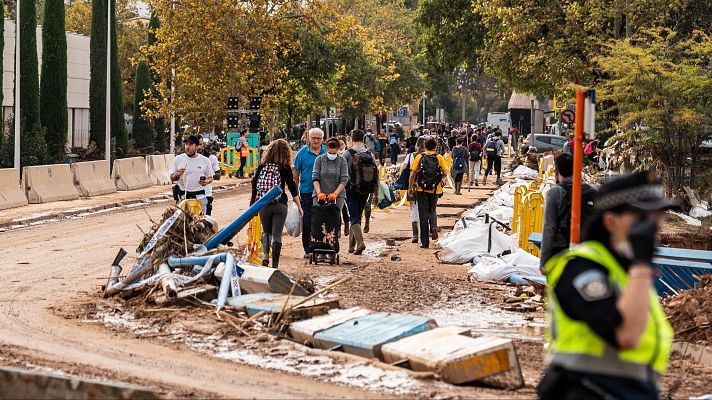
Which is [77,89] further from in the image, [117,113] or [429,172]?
[429,172]

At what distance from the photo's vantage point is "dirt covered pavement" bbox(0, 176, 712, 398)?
8955 mm

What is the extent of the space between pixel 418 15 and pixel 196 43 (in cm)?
815

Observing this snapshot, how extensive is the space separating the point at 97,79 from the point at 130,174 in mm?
14707

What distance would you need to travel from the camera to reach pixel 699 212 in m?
23.9

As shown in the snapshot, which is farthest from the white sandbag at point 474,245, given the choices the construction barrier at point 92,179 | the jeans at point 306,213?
the construction barrier at point 92,179

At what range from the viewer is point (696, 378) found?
972 centimetres

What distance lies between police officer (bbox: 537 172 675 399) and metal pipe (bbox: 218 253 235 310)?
25.0 feet

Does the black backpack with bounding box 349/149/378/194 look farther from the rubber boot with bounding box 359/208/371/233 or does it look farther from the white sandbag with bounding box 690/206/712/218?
the white sandbag with bounding box 690/206/712/218

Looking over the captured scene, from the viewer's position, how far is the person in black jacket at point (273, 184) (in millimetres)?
15484

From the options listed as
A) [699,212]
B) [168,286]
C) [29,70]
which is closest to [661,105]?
[699,212]

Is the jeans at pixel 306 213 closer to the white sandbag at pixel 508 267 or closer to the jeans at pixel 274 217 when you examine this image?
the jeans at pixel 274 217

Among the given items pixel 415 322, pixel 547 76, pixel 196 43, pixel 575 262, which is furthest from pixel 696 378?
pixel 196 43

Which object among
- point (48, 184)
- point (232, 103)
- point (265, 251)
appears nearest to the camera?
point (265, 251)

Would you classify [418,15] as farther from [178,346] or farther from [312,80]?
[178,346]
